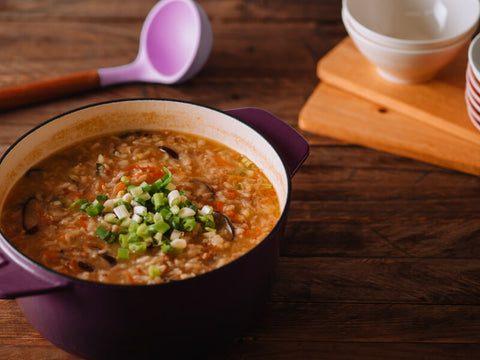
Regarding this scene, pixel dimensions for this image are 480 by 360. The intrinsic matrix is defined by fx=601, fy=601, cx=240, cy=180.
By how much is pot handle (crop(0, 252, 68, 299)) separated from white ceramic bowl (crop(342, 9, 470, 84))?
2104 mm

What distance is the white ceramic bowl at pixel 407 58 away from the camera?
3.02 metres

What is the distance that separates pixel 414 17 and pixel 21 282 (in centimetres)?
275

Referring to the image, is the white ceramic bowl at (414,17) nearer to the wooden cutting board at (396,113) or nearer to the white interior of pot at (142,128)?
the wooden cutting board at (396,113)

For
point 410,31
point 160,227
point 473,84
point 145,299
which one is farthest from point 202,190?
point 410,31

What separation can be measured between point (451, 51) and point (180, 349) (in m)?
2.10

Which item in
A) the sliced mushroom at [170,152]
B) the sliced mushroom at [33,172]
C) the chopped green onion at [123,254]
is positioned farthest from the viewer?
the sliced mushroom at [170,152]

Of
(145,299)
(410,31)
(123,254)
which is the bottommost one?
(410,31)

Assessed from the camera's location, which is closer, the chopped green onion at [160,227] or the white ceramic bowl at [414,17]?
the chopped green onion at [160,227]

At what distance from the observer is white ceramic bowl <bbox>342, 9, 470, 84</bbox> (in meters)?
3.02

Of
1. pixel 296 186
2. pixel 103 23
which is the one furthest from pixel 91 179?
pixel 103 23

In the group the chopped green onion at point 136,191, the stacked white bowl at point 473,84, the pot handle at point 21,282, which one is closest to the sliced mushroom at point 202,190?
the chopped green onion at point 136,191

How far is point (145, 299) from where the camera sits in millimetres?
1640

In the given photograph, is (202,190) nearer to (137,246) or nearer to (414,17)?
(137,246)

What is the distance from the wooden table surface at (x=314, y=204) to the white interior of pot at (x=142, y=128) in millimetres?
418
